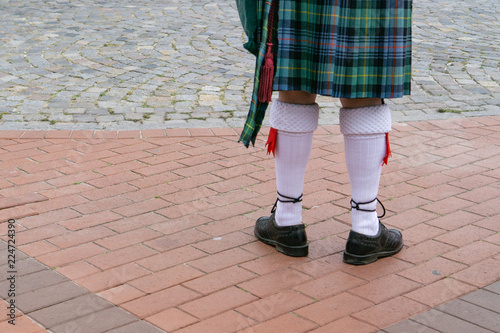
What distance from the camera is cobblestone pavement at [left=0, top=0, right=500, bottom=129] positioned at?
4.84 m

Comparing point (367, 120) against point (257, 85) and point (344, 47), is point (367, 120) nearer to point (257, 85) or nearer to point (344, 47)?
point (344, 47)

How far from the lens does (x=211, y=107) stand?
4992 mm

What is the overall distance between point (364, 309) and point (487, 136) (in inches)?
92.8

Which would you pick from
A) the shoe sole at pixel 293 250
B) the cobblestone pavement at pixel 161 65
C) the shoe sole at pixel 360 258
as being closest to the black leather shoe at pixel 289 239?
the shoe sole at pixel 293 250

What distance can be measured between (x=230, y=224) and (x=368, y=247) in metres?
0.69

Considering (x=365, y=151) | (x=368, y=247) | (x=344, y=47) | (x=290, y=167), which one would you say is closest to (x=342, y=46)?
(x=344, y=47)

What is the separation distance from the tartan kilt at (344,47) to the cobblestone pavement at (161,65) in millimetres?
2019

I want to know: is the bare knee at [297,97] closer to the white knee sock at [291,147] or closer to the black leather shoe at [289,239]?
the white knee sock at [291,147]

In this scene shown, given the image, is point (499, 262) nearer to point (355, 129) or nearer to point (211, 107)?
point (355, 129)

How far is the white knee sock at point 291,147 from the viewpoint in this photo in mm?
2697

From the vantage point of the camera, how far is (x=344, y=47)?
2504 millimetres

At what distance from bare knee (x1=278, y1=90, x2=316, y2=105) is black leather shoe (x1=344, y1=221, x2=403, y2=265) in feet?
1.89

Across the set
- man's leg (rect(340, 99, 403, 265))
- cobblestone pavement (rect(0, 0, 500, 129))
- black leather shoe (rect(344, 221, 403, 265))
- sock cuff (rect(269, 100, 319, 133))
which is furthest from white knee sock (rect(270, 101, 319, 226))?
cobblestone pavement (rect(0, 0, 500, 129))

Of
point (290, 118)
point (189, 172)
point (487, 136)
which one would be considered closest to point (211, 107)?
point (189, 172)
